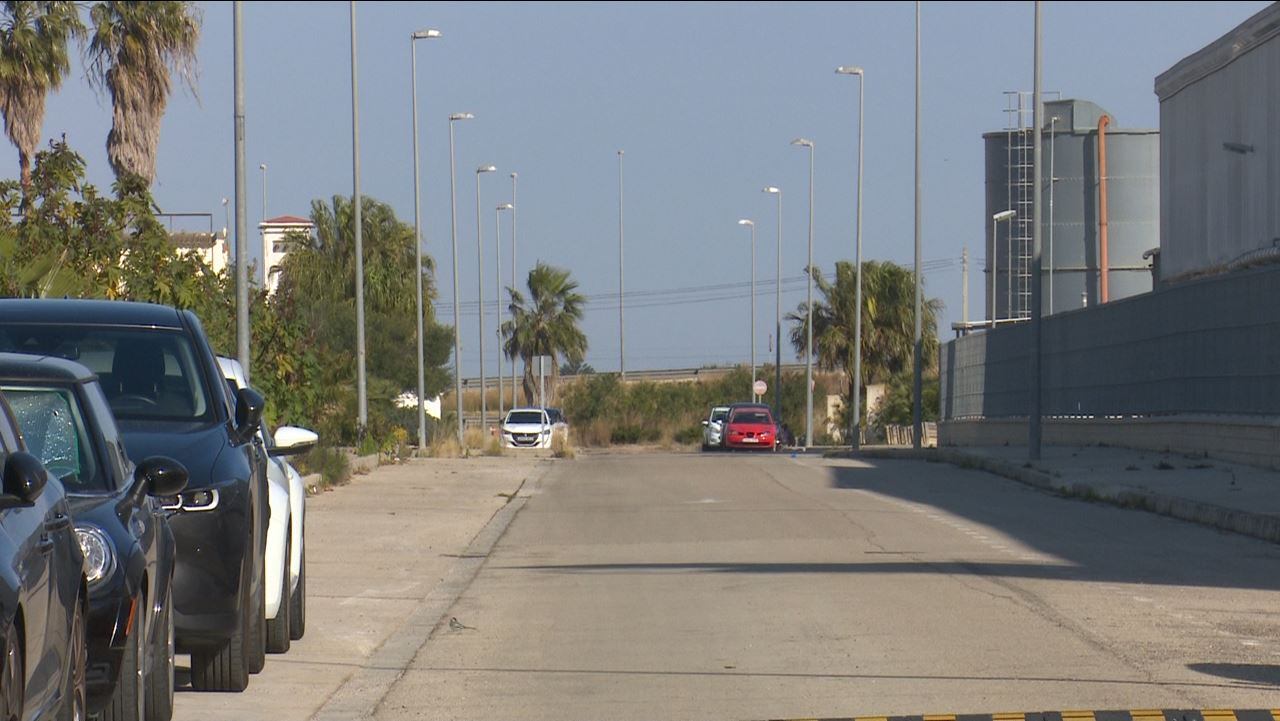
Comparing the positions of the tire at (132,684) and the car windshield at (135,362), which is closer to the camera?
the tire at (132,684)

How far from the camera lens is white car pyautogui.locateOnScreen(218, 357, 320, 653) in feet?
31.2

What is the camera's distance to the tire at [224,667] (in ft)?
27.9

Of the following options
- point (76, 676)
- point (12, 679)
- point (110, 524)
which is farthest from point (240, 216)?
point (12, 679)

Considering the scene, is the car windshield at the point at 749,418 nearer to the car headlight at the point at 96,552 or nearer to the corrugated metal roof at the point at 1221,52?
the corrugated metal roof at the point at 1221,52

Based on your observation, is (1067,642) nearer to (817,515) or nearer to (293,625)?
(293,625)

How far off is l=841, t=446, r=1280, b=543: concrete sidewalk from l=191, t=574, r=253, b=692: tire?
11024mm

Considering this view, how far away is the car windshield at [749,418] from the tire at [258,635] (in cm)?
4267

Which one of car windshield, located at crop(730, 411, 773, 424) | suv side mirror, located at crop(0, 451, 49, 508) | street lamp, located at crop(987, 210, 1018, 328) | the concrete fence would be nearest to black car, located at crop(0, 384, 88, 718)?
suv side mirror, located at crop(0, 451, 49, 508)

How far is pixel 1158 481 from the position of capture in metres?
22.8

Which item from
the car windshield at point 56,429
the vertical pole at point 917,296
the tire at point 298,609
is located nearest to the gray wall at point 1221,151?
the vertical pole at point 917,296

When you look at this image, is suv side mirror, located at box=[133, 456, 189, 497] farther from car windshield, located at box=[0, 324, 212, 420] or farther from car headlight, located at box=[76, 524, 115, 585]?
car windshield, located at box=[0, 324, 212, 420]

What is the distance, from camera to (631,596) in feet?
41.8

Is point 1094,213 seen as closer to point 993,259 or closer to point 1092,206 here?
point 1092,206

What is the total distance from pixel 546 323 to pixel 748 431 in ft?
86.8
